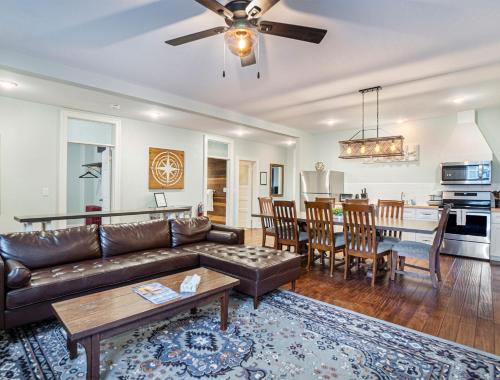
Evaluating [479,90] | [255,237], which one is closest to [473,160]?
[479,90]

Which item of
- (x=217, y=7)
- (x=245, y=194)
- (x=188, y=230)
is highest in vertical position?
(x=217, y=7)

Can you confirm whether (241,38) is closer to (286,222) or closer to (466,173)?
(286,222)

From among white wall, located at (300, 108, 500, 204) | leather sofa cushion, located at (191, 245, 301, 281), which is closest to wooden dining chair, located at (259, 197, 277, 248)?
leather sofa cushion, located at (191, 245, 301, 281)

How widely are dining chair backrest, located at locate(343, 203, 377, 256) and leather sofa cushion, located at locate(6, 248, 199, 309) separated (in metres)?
1.97

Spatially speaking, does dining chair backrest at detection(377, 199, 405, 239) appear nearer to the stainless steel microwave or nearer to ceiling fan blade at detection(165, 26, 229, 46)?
→ the stainless steel microwave

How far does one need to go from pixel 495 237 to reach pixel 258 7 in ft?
17.2

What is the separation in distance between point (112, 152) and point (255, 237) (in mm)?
3585

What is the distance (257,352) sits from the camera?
79.9 inches

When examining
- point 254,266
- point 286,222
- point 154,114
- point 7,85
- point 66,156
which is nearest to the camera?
point 254,266

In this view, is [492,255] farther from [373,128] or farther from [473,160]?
[373,128]

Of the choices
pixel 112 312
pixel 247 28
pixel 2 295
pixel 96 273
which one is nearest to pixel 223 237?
pixel 96 273

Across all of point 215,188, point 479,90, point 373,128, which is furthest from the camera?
point 215,188

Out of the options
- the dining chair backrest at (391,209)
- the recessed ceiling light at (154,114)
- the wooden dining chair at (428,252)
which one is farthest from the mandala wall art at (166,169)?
the wooden dining chair at (428,252)

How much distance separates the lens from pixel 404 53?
3004mm
